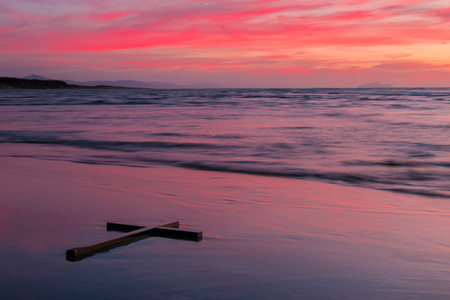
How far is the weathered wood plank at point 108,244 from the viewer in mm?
2771

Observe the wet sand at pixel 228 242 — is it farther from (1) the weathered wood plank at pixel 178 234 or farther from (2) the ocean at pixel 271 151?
(2) the ocean at pixel 271 151

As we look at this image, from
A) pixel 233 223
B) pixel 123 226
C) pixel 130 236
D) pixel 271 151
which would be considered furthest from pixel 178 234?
pixel 271 151

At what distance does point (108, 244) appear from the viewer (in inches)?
117

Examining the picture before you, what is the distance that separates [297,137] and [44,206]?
837 centimetres

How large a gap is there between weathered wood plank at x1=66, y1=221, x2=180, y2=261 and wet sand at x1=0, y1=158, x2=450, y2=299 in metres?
0.05

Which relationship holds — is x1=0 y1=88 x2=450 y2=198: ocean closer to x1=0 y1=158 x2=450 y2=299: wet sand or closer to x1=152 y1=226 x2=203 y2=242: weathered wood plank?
x1=0 y1=158 x2=450 y2=299: wet sand

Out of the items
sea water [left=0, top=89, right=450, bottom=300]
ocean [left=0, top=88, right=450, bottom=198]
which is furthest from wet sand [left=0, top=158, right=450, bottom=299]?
ocean [left=0, top=88, right=450, bottom=198]

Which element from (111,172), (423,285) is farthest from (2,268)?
(111,172)

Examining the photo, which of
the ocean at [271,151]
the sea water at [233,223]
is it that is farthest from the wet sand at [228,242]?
the ocean at [271,151]

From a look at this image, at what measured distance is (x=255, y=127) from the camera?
15.0 metres

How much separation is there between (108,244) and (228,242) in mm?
819

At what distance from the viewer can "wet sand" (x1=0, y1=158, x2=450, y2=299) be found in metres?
2.45

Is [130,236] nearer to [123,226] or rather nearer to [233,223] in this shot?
[123,226]

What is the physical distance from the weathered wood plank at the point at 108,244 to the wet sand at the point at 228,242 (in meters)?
0.05
